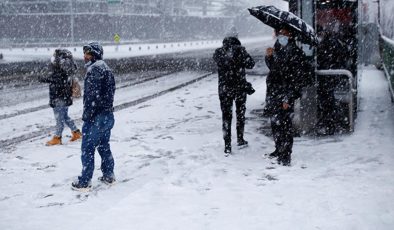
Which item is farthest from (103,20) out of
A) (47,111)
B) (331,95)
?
(331,95)

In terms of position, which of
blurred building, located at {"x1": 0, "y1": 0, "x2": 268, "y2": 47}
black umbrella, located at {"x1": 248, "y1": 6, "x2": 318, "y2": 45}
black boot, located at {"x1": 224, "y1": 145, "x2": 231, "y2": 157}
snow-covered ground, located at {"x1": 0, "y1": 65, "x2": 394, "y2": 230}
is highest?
blurred building, located at {"x1": 0, "y1": 0, "x2": 268, "y2": 47}

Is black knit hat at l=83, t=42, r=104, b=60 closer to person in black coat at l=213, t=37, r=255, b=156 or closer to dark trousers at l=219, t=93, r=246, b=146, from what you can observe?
person in black coat at l=213, t=37, r=255, b=156

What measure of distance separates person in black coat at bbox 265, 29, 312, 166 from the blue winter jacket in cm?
232

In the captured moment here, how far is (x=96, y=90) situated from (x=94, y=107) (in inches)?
8.3

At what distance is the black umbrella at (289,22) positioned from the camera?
607 centimetres

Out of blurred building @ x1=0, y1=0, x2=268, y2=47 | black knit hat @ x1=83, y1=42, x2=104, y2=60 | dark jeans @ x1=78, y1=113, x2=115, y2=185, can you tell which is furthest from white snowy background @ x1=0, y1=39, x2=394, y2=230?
blurred building @ x1=0, y1=0, x2=268, y2=47

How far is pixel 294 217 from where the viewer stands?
186 inches

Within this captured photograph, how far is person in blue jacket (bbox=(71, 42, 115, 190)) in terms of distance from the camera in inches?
213

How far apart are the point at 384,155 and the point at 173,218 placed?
12.4 feet

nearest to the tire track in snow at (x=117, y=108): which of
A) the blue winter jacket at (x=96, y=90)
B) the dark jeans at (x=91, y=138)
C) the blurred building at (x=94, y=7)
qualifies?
the dark jeans at (x=91, y=138)

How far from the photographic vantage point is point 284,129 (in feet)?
21.1

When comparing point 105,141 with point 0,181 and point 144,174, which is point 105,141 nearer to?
point 144,174

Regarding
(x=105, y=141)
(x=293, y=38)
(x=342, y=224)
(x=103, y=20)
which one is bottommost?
(x=342, y=224)

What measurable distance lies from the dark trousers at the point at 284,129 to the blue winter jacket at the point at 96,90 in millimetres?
2414
